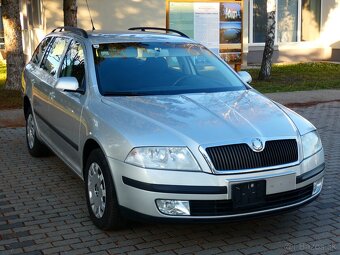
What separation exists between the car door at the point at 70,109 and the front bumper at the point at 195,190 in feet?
3.42

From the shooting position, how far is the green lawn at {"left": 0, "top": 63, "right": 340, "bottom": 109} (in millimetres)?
12148

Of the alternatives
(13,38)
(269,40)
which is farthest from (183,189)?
(269,40)

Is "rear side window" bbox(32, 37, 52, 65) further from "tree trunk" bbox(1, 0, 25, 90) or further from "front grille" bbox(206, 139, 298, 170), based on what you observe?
"tree trunk" bbox(1, 0, 25, 90)

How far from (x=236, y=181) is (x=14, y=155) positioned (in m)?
4.48

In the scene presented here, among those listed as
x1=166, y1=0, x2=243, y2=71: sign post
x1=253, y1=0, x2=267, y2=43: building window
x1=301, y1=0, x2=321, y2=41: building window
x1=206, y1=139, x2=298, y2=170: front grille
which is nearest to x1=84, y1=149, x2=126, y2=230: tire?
x1=206, y1=139, x2=298, y2=170: front grille

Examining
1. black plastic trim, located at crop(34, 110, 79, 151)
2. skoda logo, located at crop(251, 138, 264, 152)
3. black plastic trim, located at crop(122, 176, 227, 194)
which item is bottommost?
black plastic trim, located at crop(122, 176, 227, 194)

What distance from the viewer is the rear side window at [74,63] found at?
17.9ft

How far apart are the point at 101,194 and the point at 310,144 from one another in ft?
6.07

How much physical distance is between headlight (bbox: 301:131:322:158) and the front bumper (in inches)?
9.4

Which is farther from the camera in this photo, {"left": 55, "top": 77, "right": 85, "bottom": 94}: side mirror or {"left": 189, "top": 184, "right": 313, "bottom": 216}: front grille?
{"left": 55, "top": 77, "right": 85, "bottom": 94}: side mirror

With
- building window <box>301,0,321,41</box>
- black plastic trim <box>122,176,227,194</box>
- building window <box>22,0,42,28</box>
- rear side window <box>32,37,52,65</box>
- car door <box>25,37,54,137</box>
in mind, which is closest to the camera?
black plastic trim <box>122,176,227,194</box>

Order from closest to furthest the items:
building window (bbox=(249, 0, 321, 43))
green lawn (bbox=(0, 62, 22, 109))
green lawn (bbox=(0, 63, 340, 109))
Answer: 1. green lawn (bbox=(0, 62, 22, 109))
2. green lawn (bbox=(0, 63, 340, 109))
3. building window (bbox=(249, 0, 321, 43))

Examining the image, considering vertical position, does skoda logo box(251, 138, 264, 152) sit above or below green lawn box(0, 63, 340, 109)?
above

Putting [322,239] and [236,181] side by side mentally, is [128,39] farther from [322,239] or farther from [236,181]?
[322,239]
